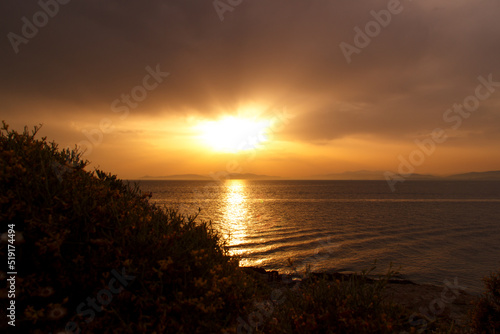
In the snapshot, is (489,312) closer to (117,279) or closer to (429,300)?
(429,300)

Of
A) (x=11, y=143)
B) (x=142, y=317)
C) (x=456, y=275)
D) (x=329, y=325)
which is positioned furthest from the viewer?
(x=456, y=275)

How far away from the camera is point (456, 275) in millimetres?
19734

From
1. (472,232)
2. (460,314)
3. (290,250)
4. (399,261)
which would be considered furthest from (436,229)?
(460,314)

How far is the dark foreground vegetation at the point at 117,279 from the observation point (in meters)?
4.13

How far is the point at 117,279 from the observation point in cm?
444

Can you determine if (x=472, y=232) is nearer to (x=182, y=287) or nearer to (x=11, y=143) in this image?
(x=182, y=287)

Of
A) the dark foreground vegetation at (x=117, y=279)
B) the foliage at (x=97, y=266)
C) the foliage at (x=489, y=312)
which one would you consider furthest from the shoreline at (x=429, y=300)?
the foliage at (x=97, y=266)

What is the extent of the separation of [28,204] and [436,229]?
46.4 m

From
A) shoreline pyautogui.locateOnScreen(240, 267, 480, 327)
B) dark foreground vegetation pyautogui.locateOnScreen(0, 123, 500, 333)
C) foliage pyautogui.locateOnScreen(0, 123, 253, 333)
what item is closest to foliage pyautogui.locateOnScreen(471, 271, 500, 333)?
shoreline pyautogui.locateOnScreen(240, 267, 480, 327)

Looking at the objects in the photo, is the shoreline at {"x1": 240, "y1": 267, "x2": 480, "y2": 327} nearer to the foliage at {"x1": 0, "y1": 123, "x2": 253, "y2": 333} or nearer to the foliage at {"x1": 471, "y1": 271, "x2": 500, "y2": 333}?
the foliage at {"x1": 471, "y1": 271, "x2": 500, "y2": 333}

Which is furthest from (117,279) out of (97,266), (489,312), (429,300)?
(429,300)

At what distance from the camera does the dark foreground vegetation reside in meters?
4.13

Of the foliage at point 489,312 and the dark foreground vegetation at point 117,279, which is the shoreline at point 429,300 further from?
the dark foreground vegetation at point 117,279

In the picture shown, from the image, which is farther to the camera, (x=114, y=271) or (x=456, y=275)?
(x=456, y=275)
